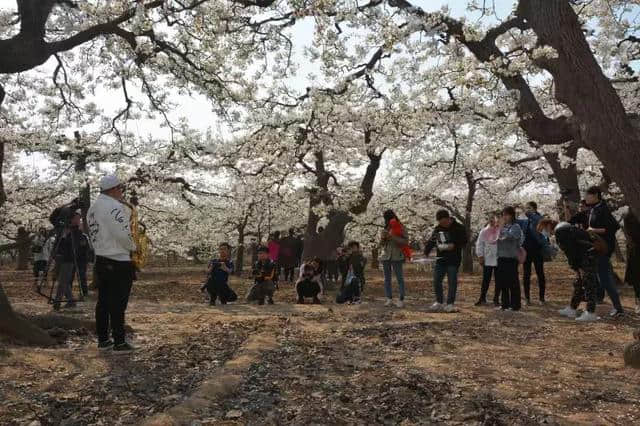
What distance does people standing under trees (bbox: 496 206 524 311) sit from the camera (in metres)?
8.27

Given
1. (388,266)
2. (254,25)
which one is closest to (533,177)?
(388,266)

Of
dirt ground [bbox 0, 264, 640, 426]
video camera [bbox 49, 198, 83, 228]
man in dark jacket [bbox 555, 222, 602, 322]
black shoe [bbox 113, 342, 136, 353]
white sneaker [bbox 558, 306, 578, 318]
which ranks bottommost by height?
dirt ground [bbox 0, 264, 640, 426]

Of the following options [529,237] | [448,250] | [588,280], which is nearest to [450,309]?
[448,250]

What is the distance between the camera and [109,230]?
4898 millimetres

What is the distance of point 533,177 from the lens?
2480 centimetres

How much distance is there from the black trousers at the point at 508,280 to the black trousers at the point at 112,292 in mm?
5867

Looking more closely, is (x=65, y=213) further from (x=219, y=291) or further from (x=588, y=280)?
(x=588, y=280)

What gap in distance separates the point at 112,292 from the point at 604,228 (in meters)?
6.31

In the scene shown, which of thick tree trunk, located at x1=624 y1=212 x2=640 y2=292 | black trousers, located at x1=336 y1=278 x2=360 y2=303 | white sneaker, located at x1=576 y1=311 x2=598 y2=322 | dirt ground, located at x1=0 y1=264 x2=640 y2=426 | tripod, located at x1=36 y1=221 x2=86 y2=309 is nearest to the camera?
dirt ground, located at x1=0 y1=264 x2=640 y2=426

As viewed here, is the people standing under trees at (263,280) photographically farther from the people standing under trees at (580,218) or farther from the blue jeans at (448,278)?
the people standing under trees at (580,218)

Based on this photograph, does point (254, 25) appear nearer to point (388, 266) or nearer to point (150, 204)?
point (388, 266)

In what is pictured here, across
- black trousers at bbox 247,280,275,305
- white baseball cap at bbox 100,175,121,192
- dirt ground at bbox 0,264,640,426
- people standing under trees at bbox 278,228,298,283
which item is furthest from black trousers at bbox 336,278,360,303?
people standing under trees at bbox 278,228,298,283

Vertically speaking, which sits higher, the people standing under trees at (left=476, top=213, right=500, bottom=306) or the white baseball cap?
the white baseball cap

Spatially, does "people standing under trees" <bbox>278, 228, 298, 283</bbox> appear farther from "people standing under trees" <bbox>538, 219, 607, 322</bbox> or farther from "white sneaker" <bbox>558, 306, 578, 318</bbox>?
"people standing under trees" <bbox>538, 219, 607, 322</bbox>
